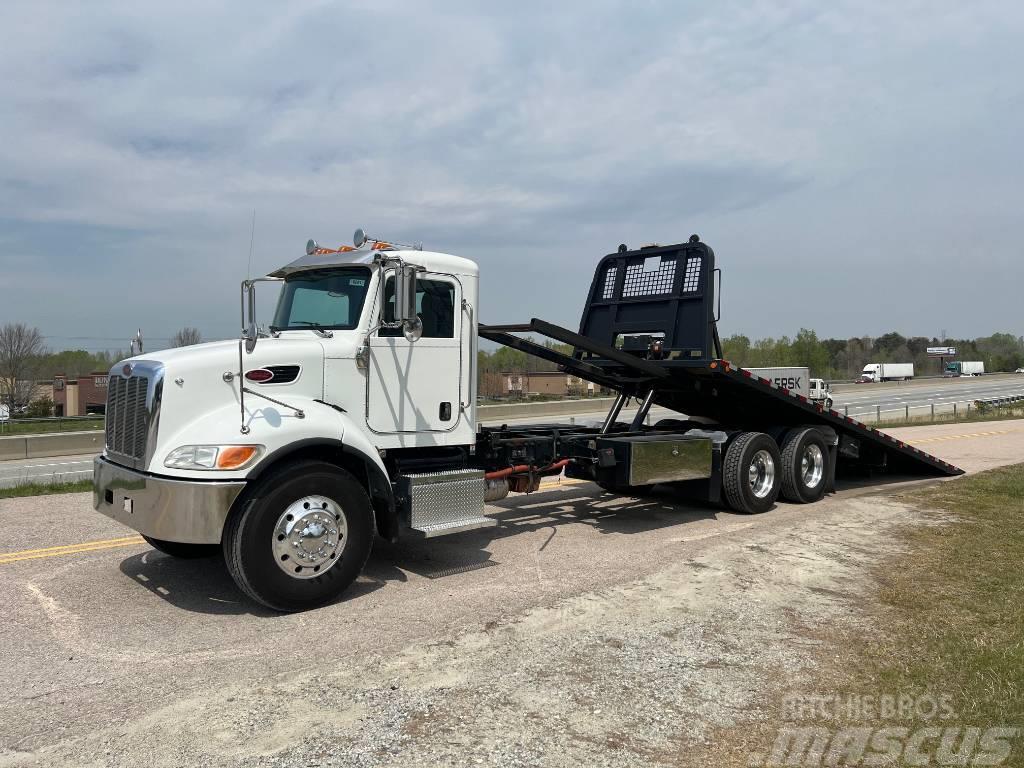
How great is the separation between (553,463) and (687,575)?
7.06 ft

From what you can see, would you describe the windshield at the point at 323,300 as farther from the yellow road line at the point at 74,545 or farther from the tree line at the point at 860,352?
the tree line at the point at 860,352

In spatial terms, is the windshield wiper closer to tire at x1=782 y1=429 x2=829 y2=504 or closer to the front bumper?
the front bumper

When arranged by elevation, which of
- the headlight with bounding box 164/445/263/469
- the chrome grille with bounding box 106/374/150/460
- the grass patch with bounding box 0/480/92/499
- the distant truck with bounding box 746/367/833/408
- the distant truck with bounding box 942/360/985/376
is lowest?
the grass patch with bounding box 0/480/92/499

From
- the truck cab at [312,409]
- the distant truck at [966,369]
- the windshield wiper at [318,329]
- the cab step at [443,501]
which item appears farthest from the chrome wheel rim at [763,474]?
the distant truck at [966,369]

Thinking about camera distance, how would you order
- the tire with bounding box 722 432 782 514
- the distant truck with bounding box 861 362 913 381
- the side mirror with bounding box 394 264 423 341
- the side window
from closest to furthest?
1. the side mirror with bounding box 394 264 423 341
2. the side window
3. the tire with bounding box 722 432 782 514
4. the distant truck with bounding box 861 362 913 381

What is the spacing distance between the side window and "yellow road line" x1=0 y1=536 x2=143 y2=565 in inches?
136

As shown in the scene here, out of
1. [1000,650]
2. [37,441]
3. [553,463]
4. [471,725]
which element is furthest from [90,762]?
[37,441]

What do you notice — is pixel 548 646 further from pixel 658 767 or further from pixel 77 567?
pixel 77 567

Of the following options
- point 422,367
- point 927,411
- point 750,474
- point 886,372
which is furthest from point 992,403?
point 886,372

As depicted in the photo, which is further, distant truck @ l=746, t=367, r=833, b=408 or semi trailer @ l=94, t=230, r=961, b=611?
distant truck @ l=746, t=367, r=833, b=408

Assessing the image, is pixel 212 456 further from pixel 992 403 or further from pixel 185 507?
pixel 992 403

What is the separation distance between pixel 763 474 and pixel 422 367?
505cm

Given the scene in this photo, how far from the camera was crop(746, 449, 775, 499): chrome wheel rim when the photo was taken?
938 cm

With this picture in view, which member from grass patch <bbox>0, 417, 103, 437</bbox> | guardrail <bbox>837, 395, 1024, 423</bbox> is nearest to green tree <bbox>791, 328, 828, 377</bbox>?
guardrail <bbox>837, 395, 1024, 423</bbox>
